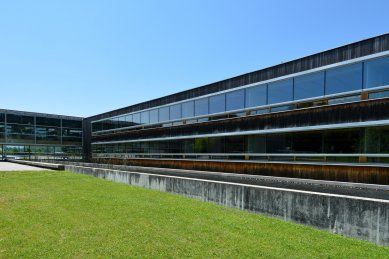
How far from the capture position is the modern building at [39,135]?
39.4 meters

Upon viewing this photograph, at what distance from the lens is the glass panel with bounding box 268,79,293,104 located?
1556 cm

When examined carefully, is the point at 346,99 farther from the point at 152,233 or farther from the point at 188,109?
the point at 188,109

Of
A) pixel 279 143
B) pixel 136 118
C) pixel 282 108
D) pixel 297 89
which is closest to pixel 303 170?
pixel 279 143

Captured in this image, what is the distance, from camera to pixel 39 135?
42.4m

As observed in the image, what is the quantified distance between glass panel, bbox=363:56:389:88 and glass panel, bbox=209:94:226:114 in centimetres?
942

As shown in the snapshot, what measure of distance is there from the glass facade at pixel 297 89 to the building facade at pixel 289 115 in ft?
0.13

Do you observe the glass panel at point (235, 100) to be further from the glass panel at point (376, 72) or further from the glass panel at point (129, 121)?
the glass panel at point (129, 121)

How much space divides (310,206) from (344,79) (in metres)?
8.23

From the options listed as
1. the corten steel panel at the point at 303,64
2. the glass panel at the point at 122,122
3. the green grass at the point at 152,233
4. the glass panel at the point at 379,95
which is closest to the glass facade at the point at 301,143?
the glass panel at the point at 379,95

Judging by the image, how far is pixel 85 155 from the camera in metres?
44.3

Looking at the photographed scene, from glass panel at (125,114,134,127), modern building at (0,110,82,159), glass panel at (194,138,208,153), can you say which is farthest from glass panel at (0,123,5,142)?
glass panel at (194,138,208,153)

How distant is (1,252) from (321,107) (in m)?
13.6

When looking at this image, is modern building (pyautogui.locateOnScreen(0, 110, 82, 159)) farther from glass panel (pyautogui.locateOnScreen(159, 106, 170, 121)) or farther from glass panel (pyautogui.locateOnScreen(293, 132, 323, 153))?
glass panel (pyautogui.locateOnScreen(293, 132, 323, 153))

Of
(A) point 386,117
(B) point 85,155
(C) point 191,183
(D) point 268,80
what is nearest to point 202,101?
(D) point 268,80
